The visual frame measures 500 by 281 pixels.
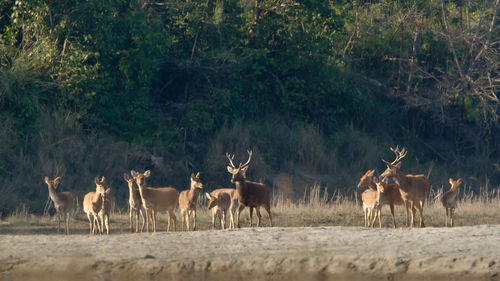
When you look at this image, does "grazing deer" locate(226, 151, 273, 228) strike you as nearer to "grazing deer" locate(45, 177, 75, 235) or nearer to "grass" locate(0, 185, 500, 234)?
"grass" locate(0, 185, 500, 234)

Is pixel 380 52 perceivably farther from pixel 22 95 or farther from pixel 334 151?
pixel 22 95

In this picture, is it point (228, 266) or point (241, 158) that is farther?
point (241, 158)

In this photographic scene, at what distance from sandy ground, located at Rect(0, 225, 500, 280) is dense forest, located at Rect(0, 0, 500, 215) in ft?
27.3

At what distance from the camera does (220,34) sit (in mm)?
25906

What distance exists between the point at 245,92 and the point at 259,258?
1695 cm

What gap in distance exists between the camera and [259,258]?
439 inches

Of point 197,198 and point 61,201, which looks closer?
point 61,201

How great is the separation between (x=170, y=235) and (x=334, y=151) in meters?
14.6

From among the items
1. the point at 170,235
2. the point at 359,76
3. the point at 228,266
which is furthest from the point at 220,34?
the point at 228,266

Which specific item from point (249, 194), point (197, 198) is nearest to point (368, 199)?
point (249, 194)

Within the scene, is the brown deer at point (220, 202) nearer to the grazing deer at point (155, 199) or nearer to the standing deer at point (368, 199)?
the grazing deer at point (155, 199)

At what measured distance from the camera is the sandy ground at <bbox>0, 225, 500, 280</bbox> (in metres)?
10.7

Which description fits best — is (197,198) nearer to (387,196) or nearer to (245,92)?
(387,196)

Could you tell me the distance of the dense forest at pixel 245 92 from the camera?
72.9 ft
